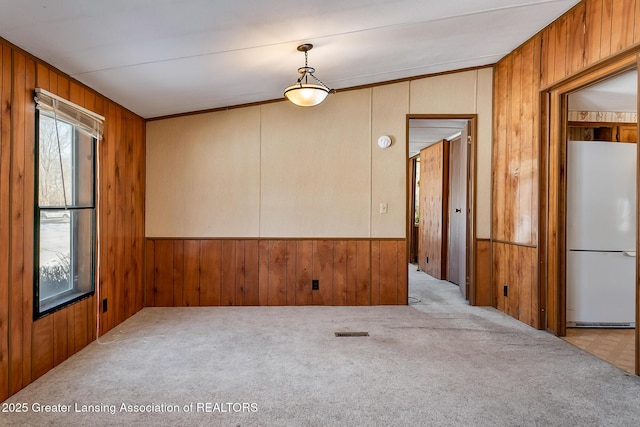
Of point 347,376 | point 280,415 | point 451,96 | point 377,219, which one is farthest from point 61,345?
point 451,96

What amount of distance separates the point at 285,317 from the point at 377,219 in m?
1.55

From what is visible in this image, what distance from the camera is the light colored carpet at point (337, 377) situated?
2.08m

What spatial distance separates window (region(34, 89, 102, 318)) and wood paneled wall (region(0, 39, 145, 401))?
76mm

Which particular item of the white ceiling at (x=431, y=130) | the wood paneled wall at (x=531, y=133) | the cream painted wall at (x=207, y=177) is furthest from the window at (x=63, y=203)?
the wood paneled wall at (x=531, y=133)

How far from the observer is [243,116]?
449 cm

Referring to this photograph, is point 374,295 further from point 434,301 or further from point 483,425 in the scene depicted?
point 483,425

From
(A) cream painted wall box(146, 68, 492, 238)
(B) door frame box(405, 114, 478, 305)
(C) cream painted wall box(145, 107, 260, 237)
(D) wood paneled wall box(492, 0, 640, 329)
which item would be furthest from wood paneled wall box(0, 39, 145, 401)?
(D) wood paneled wall box(492, 0, 640, 329)

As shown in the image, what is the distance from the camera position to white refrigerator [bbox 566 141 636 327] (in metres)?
3.56

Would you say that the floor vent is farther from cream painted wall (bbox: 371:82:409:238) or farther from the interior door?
the interior door

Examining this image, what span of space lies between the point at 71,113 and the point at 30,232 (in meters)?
0.94

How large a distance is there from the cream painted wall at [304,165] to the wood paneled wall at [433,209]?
75.8 inches

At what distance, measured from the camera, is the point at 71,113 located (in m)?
2.85

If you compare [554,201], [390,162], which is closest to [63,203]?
[390,162]

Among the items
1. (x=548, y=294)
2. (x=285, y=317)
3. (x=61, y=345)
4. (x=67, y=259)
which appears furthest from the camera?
(x=285, y=317)
